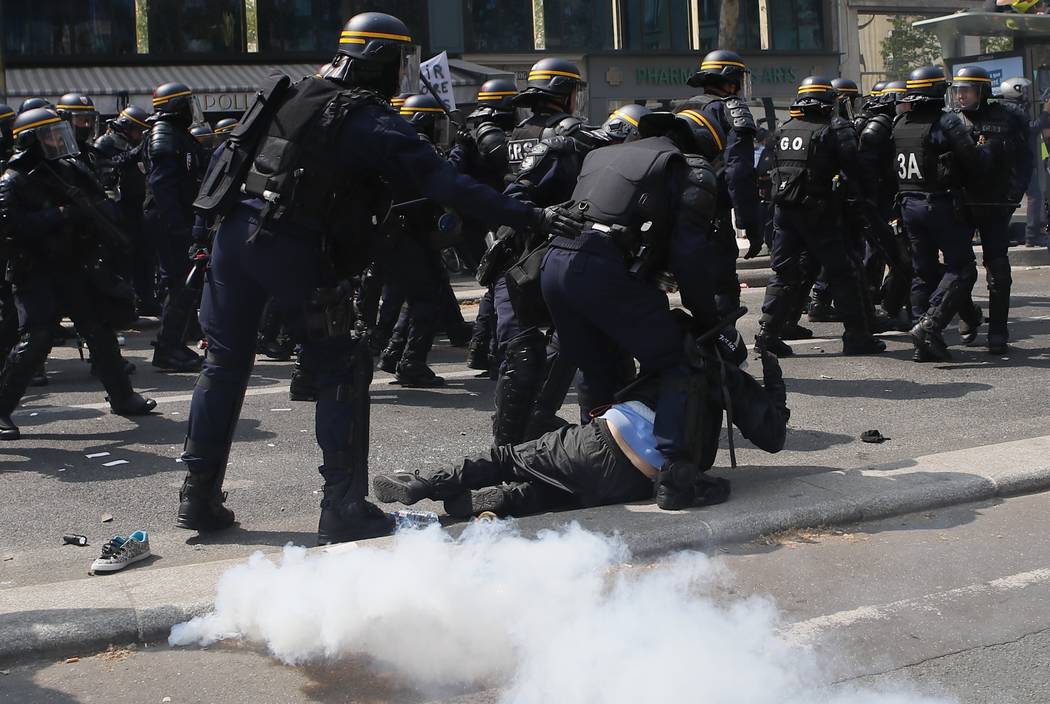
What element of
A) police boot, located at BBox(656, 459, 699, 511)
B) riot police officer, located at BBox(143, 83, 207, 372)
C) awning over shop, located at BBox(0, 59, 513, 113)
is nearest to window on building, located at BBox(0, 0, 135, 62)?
awning over shop, located at BBox(0, 59, 513, 113)

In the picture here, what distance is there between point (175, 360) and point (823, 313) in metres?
5.32

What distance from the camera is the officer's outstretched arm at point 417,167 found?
185 inches

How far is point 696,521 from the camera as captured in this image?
488 cm

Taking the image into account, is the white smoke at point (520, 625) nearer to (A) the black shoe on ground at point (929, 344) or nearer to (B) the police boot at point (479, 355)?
(B) the police boot at point (479, 355)

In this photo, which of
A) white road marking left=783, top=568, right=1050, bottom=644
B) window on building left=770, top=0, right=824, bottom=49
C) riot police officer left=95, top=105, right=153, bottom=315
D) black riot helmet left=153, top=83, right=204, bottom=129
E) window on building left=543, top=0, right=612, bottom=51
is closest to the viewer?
white road marking left=783, top=568, right=1050, bottom=644

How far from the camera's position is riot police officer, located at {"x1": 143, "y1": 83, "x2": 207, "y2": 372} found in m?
9.74

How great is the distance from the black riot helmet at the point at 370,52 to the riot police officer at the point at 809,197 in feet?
14.5

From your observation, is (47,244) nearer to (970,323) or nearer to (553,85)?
(553,85)

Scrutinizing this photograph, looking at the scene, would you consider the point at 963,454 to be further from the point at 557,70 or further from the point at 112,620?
the point at 112,620

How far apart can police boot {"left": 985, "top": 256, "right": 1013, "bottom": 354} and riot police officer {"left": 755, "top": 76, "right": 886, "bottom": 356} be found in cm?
89

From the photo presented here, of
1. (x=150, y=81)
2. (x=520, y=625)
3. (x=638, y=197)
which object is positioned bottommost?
(x=520, y=625)

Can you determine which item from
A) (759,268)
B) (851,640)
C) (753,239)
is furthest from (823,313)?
(851,640)

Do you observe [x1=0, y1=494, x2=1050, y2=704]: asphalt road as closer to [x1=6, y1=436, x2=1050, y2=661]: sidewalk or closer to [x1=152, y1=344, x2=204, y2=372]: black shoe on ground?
[x1=6, y1=436, x2=1050, y2=661]: sidewalk

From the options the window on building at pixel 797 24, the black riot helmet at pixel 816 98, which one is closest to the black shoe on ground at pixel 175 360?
the black riot helmet at pixel 816 98
